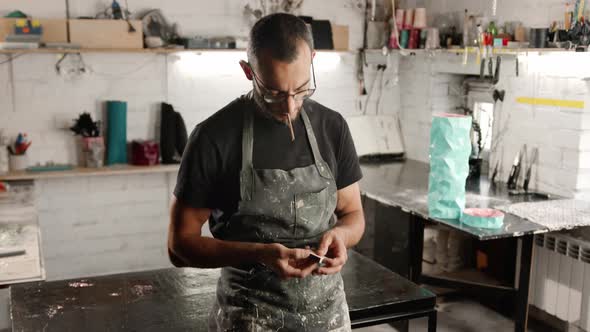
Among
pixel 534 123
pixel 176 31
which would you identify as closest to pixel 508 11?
pixel 534 123

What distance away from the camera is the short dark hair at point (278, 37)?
1.56 m

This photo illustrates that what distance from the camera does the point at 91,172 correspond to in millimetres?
4371

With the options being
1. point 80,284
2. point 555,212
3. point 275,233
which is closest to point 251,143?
point 275,233

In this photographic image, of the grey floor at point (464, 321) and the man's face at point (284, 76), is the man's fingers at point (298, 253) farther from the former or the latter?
the grey floor at point (464, 321)

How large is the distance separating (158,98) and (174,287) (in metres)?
2.50

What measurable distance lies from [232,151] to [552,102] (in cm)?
288

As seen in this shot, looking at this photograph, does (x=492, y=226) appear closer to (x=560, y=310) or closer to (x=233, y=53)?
(x=560, y=310)

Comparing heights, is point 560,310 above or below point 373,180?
below

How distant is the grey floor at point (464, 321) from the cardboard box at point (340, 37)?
86.5 inches

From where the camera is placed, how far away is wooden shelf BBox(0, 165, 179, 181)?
4.23 meters

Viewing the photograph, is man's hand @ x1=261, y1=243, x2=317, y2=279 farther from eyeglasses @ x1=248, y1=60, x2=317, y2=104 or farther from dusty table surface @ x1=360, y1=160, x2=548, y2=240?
dusty table surface @ x1=360, y1=160, x2=548, y2=240

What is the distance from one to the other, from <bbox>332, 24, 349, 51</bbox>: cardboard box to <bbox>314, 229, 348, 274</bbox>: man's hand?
3.60 meters

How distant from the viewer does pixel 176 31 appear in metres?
4.68

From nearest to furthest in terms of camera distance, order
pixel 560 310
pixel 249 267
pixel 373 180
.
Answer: pixel 249 267
pixel 560 310
pixel 373 180
